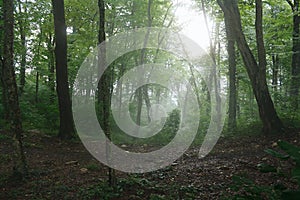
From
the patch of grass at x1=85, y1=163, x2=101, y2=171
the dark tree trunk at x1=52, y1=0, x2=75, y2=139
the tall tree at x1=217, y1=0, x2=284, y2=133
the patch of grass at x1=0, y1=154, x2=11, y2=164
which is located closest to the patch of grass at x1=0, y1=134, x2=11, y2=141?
the dark tree trunk at x1=52, y1=0, x2=75, y2=139

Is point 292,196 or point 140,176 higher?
point 292,196

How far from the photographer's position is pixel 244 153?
7809 millimetres

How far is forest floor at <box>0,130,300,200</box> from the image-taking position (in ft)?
16.5

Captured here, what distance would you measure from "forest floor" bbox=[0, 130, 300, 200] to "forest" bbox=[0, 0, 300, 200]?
0.09 feet

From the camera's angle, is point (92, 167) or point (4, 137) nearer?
point (92, 167)

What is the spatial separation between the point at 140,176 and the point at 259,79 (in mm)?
5060

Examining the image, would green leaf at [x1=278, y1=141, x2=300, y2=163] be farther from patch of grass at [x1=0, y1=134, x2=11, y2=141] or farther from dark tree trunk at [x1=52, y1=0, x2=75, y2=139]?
dark tree trunk at [x1=52, y1=0, x2=75, y2=139]

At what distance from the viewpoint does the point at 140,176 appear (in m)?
6.34

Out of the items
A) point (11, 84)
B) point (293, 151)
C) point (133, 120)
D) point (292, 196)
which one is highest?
point (11, 84)

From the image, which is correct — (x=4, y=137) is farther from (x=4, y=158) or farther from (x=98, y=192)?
(x=98, y=192)

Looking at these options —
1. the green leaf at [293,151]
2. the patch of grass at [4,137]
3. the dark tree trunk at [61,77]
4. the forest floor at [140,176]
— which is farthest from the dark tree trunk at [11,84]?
the green leaf at [293,151]

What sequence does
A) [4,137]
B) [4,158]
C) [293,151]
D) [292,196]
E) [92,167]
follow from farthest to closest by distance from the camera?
[4,137]
[4,158]
[92,167]
[293,151]
[292,196]

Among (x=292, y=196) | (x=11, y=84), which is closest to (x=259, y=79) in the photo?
(x=11, y=84)

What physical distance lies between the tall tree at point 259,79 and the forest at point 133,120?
0.03 m
